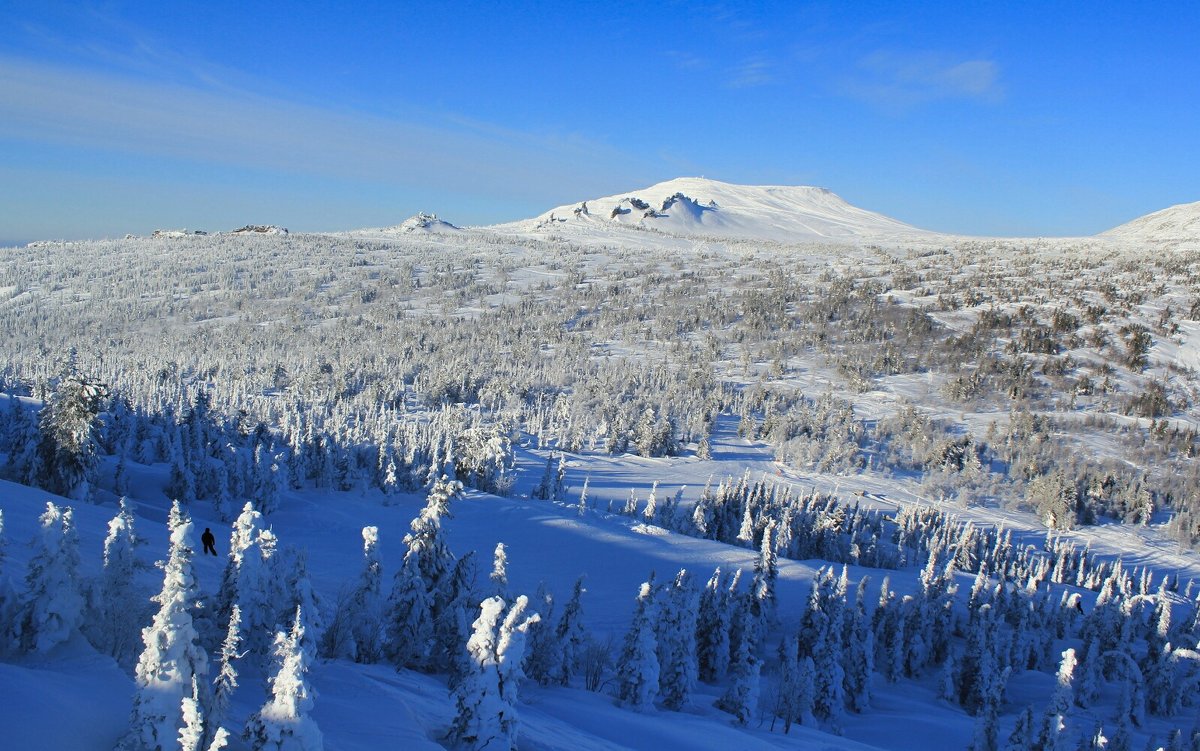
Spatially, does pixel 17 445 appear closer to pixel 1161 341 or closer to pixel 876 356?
pixel 876 356

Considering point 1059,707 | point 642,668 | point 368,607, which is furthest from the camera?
point 642,668

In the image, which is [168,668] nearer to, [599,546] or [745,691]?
[745,691]

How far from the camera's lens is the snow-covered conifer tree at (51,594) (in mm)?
15977

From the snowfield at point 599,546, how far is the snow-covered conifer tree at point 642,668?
15cm

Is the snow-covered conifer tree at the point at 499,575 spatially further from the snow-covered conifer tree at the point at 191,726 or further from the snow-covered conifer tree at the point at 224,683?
the snow-covered conifer tree at the point at 191,726

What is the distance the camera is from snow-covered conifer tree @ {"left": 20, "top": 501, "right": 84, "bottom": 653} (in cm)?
1598

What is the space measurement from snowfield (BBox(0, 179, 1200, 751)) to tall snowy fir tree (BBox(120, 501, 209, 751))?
0.06 metres

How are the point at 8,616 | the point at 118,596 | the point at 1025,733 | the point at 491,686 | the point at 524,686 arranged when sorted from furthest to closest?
the point at 1025,733 → the point at 524,686 → the point at 118,596 → the point at 491,686 → the point at 8,616

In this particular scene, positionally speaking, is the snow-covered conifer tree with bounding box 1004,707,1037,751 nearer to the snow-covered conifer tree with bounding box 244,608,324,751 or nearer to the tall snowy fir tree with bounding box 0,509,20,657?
the snow-covered conifer tree with bounding box 244,608,324,751

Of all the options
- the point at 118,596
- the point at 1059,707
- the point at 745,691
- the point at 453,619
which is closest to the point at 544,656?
the point at 453,619

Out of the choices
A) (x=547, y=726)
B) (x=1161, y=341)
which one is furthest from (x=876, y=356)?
(x=547, y=726)

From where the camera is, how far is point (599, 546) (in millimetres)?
58969

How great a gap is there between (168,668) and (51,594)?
615cm

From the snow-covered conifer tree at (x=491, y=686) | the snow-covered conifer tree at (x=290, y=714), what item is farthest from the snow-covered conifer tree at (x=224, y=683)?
the snow-covered conifer tree at (x=491, y=686)
